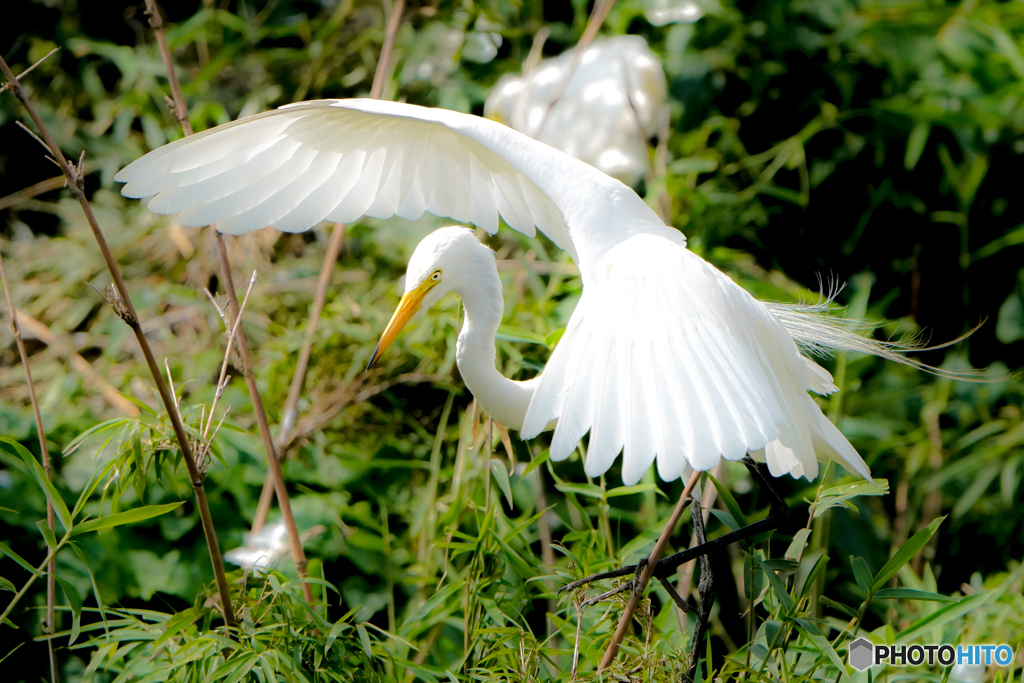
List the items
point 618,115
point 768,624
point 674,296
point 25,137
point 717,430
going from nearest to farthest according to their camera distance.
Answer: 1. point 717,430
2. point 674,296
3. point 768,624
4. point 618,115
5. point 25,137

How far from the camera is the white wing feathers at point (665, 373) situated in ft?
2.09

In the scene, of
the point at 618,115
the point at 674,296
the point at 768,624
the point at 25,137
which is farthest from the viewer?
the point at 25,137

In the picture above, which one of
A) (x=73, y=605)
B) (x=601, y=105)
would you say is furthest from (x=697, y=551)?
(x=601, y=105)

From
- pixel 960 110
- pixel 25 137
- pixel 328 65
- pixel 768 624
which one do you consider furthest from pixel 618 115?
pixel 25 137

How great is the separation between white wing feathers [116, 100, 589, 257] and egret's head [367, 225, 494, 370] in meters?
0.13

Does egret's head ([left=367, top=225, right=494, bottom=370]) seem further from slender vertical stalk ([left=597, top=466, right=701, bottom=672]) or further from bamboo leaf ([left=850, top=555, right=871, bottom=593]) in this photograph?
bamboo leaf ([left=850, top=555, right=871, bottom=593])

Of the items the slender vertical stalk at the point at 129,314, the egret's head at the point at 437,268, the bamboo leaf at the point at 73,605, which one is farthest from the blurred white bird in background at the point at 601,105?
the bamboo leaf at the point at 73,605

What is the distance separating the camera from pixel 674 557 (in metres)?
1.00

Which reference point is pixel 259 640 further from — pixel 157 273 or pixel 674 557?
pixel 157 273

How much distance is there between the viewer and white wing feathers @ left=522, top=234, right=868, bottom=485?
0.64 meters

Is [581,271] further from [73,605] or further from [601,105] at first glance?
[601,105]

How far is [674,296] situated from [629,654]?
47 cm

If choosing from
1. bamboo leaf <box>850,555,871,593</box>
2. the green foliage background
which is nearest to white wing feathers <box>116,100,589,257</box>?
the green foliage background

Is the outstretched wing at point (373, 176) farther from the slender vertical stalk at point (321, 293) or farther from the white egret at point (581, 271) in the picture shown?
the slender vertical stalk at point (321, 293)
